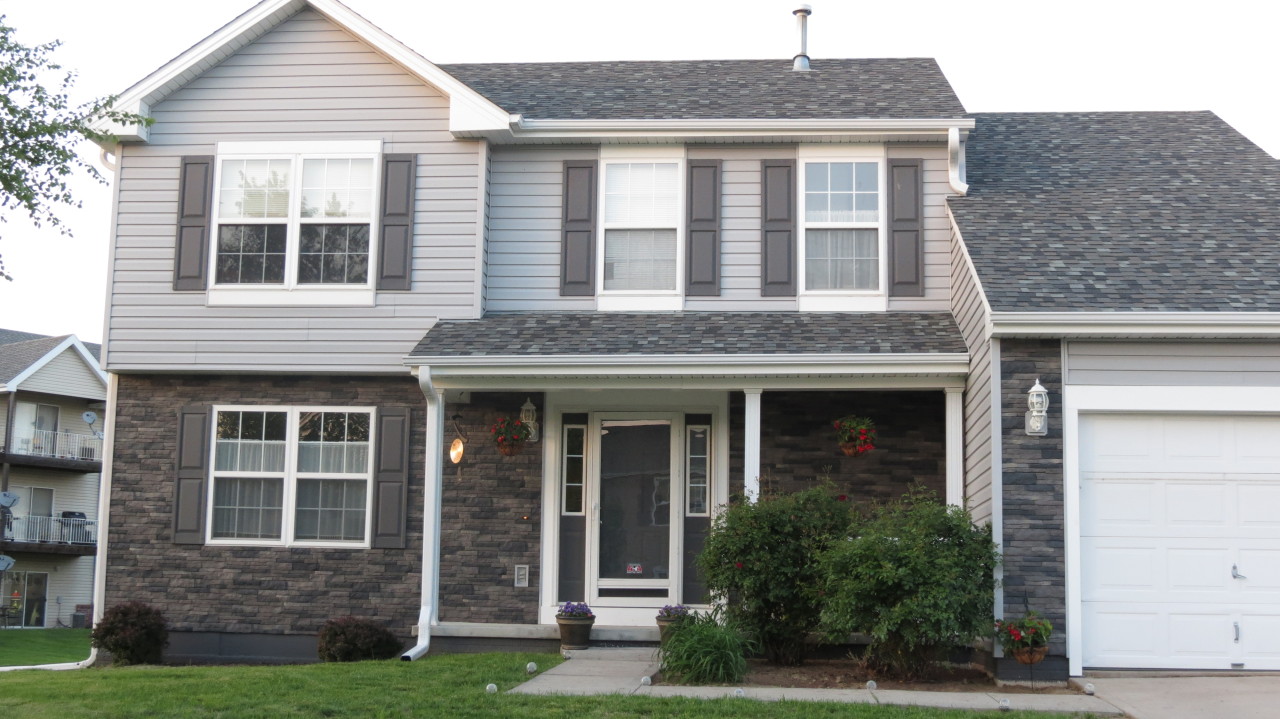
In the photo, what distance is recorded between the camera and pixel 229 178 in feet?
41.5

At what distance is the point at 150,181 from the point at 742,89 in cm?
608

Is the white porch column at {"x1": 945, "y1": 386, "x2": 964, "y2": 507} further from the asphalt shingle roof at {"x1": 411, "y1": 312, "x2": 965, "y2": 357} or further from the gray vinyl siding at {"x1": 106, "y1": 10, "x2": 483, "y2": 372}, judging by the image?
the gray vinyl siding at {"x1": 106, "y1": 10, "x2": 483, "y2": 372}

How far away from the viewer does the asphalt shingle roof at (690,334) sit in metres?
11.3

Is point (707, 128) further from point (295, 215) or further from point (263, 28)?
point (263, 28)

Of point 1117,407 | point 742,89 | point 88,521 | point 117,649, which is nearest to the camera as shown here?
point 1117,407

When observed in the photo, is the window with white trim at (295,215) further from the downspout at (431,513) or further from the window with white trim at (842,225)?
the window with white trim at (842,225)

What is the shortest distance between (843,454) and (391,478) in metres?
4.31

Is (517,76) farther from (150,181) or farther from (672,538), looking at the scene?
(672,538)

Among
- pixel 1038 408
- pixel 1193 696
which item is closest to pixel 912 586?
pixel 1038 408

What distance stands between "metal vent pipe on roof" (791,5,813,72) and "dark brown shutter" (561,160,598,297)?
307 cm

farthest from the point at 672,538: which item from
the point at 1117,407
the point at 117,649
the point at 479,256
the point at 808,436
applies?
the point at 117,649

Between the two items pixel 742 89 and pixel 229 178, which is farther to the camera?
pixel 742 89

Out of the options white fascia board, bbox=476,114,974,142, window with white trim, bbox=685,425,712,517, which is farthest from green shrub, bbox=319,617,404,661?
white fascia board, bbox=476,114,974,142

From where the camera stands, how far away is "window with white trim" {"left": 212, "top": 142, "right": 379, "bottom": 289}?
12.5 meters
